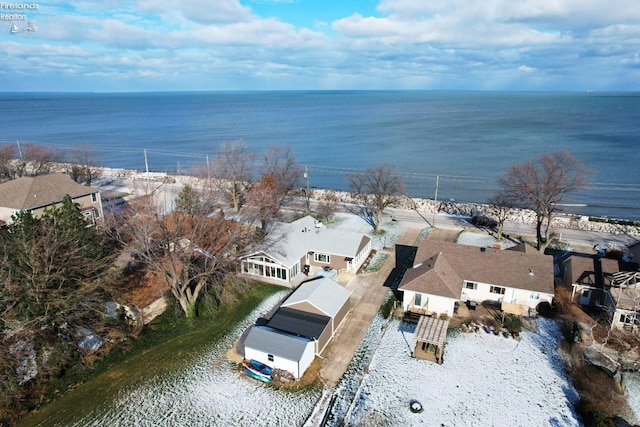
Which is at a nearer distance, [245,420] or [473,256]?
[245,420]

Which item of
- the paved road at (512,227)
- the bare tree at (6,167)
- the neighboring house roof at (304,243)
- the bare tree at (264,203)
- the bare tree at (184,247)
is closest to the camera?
the bare tree at (184,247)

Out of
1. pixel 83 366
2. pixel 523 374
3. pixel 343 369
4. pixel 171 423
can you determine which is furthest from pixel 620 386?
pixel 83 366

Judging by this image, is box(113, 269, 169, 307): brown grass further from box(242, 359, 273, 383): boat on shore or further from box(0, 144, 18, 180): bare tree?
box(0, 144, 18, 180): bare tree

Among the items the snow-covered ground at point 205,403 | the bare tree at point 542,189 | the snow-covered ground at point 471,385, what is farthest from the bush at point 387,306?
the bare tree at point 542,189

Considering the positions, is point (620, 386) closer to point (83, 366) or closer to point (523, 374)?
point (523, 374)

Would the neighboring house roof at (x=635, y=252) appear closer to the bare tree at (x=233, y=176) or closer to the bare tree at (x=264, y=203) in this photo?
the bare tree at (x=264, y=203)

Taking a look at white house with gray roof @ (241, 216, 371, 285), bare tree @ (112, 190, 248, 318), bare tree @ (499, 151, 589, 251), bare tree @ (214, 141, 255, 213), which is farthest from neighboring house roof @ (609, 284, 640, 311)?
bare tree @ (214, 141, 255, 213)

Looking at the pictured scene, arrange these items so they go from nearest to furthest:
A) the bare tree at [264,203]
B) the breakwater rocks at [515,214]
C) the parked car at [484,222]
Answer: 1. the bare tree at [264,203]
2. the breakwater rocks at [515,214]
3. the parked car at [484,222]
